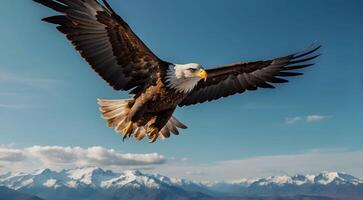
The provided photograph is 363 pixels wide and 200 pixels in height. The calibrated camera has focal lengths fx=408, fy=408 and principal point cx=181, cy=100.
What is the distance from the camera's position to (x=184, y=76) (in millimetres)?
8375

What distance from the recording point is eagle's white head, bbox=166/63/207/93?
26.9ft

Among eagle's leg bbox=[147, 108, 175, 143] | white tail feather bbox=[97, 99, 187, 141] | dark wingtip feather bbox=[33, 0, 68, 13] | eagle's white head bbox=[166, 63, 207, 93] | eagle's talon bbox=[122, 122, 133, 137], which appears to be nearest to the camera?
dark wingtip feather bbox=[33, 0, 68, 13]

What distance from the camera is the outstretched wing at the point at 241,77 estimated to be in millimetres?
11047

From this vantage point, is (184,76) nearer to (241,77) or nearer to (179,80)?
(179,80)

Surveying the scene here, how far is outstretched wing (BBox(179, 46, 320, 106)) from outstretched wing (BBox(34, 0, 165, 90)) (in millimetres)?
1966

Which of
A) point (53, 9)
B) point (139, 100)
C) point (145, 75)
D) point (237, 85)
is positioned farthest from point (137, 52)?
point (237, 85)

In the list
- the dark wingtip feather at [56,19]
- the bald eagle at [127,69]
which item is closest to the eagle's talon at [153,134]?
the bald eagle at [127,69]

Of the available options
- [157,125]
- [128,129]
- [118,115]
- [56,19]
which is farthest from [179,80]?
[56,19]

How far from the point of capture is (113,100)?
1017 centimetres

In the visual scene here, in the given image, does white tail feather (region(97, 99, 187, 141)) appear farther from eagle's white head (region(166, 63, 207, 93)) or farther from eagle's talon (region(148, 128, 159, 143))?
eagle's white head (region(166, 63, 207, 93))

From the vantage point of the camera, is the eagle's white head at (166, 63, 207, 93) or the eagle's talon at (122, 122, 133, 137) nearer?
the eagle's white head at (166, 63, 207, 93)

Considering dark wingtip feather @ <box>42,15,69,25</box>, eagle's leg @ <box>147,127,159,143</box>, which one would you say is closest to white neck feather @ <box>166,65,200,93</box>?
eagle's leg @ <box>147,127,159,143</box>

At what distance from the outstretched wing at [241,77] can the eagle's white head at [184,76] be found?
7.20 ft

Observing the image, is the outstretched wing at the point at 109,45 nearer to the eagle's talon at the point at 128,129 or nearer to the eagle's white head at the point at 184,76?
the eagle's white head at the point at 184,76
